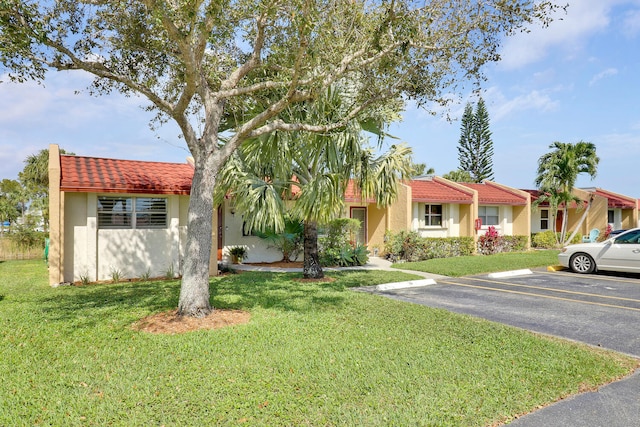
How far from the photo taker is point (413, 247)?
60.2 ft

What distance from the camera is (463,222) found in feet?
74.8

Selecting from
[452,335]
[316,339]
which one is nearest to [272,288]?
[316,339]

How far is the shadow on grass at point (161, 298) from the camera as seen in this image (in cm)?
802

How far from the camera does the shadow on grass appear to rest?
8023 millimetres

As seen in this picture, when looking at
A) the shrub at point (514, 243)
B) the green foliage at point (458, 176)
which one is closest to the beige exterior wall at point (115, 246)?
the shrub at point (514, 243)

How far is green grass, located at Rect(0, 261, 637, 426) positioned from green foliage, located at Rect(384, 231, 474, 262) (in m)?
10.1

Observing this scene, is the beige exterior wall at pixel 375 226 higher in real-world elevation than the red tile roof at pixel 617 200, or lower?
lower

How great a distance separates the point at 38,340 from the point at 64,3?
6.53m

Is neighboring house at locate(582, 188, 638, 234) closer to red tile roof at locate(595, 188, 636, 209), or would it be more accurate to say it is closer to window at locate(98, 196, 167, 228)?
red tile roof at locate(595, 188, 636, 209)

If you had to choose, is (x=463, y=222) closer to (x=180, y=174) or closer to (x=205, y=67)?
(x=180, y=174)

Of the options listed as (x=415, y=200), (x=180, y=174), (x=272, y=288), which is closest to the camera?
(x=272, y=288)

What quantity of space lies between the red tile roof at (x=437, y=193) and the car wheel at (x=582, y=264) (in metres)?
7.22

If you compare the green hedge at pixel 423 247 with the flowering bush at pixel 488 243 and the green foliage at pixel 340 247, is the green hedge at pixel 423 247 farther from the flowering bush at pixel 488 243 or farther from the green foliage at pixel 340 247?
the green foliage at pixel 340 247

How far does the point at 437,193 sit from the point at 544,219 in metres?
11.5
